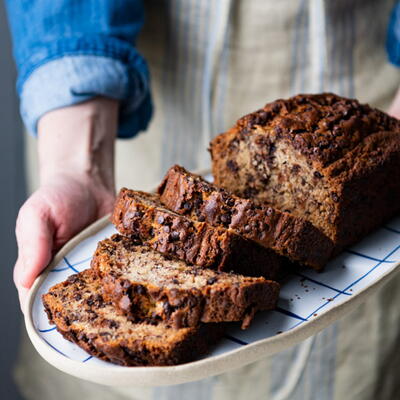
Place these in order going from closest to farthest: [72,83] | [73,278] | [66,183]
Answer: [73,278] → [66,183] → [72,83]

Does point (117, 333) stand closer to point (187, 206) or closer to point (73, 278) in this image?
point (73, 278)

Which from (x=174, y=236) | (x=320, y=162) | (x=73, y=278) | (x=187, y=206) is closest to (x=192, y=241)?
(x=174, y=236)

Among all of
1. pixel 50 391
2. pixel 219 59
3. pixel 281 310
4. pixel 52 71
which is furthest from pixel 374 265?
pixel 50 391

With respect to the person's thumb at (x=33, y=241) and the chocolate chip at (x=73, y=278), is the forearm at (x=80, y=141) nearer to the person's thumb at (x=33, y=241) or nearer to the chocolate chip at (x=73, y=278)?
the person's thumb at (x=33, y=241)

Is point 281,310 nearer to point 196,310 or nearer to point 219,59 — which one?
point 196,310

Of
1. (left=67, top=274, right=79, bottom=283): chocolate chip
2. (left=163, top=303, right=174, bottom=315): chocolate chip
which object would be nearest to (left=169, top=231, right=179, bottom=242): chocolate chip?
(left=163, top=303, right=174, bottom=315): chocolate chip

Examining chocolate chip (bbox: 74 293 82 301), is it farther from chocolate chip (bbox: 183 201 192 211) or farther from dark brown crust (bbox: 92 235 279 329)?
chocolate chip (bbox: 183 201 192 211)
